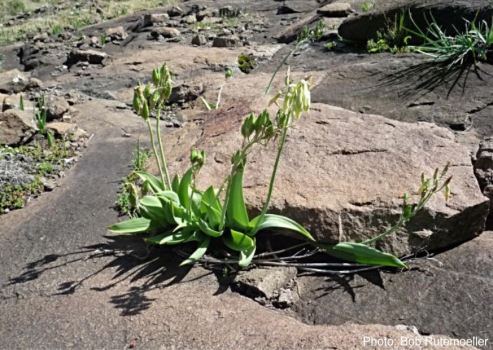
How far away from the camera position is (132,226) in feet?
9.98

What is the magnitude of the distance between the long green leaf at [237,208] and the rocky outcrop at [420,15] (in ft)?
12.8

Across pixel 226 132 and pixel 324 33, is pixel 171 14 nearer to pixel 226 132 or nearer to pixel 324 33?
pixel 324 33

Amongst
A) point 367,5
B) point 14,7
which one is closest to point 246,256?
point 367,5

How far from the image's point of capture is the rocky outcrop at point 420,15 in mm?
5906

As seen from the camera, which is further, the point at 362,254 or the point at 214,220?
the point at 214,220

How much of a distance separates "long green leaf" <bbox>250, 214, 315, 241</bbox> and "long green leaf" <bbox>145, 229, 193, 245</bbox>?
367 mm

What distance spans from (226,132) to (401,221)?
168 centimetres

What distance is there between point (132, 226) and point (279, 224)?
0.84 meters

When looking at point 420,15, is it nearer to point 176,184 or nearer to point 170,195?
point 176,184

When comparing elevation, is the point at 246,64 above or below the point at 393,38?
below

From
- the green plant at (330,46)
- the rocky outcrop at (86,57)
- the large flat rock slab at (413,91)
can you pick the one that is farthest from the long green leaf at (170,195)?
the rocky outcrop at (86,57)

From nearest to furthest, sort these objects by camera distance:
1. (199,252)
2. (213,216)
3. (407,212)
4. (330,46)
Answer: (407,212) < (199,252) < (213,216) < (330,46)

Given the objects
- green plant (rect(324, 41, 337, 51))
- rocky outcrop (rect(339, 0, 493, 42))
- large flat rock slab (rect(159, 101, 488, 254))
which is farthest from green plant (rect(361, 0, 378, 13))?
large flat rock slab (rect(159, 101, 488, 254))

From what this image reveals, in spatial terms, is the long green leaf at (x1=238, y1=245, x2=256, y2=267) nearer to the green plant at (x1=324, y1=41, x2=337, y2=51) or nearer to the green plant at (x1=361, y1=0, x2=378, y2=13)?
the green plant at (x1=324, y1=41, x2=337, y2=51)
